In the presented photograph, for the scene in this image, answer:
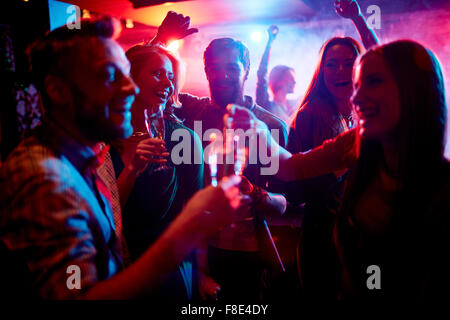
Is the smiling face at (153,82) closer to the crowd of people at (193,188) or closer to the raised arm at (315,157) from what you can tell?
the crowd of people at (193,188)

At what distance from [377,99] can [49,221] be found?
141cm

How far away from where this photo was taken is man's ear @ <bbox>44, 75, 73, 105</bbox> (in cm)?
124

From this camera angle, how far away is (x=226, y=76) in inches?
87.0

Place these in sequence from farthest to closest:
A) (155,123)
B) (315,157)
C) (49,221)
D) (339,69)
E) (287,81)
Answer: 1. (287,81)
2. (339,69)
3. (315,157)
4. (155,123)
5. (49,221)

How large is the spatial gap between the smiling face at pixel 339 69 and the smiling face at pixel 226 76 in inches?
25.3

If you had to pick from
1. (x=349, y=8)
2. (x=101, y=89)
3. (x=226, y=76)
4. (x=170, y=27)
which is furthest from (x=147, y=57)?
(x=349, y=8)

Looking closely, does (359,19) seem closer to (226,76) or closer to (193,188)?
(226,76)

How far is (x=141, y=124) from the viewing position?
1998 millimetres

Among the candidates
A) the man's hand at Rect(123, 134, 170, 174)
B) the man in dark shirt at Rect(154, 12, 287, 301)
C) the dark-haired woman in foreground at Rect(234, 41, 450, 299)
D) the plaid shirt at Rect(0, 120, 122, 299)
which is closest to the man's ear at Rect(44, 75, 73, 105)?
the plaid shirt at Rect(0, 120, 122, 299)

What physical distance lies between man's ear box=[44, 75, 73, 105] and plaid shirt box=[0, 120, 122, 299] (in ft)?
0.54

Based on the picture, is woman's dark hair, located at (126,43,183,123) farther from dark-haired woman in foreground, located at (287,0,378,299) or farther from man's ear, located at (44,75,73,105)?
dark-haired woman in foreground, located at (287,0,378,299)

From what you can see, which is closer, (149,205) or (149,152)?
(149,152)

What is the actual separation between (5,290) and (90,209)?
0.69 meters

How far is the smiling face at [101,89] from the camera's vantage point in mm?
1247
